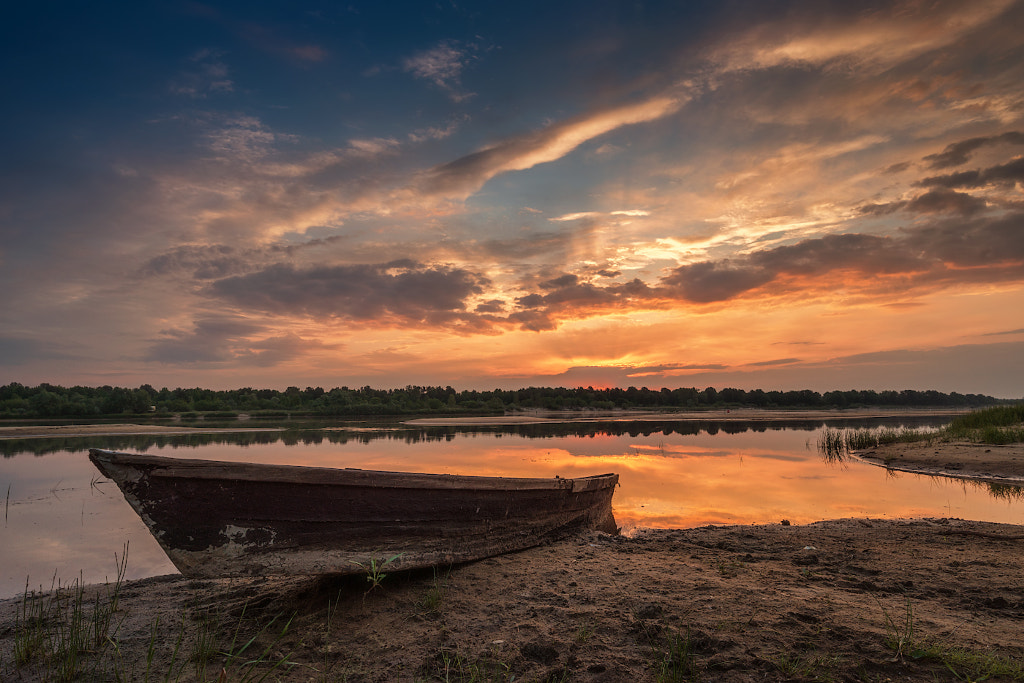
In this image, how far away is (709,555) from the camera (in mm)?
6590

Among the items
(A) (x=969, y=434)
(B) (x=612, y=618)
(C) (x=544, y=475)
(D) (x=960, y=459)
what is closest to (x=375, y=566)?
(B) (x=612, y=618)

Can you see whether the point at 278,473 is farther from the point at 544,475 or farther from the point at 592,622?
the point at 544,475

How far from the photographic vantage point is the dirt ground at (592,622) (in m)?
3.48

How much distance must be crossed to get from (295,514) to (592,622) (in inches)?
111

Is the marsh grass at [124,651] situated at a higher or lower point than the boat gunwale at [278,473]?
lower

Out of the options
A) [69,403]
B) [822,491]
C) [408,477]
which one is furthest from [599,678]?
[69,403]

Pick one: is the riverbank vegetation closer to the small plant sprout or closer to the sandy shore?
the small plant sprout

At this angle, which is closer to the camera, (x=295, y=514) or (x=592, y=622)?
(x=592, y=622)

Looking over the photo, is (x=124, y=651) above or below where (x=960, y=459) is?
above

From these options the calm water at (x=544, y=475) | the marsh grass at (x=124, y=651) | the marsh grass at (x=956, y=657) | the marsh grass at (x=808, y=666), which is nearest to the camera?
the marsh grass at (x=956, y=657)

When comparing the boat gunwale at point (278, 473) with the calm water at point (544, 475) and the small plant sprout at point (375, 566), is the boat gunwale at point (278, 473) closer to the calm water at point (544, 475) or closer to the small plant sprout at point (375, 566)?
the small plant sprout at point (375, 566)

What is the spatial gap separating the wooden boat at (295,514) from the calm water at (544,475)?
298 cm

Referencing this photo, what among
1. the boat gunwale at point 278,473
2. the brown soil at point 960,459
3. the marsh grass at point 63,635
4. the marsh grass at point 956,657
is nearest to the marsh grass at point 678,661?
the marsh grass at point 956,657

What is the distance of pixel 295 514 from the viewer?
459 cm
